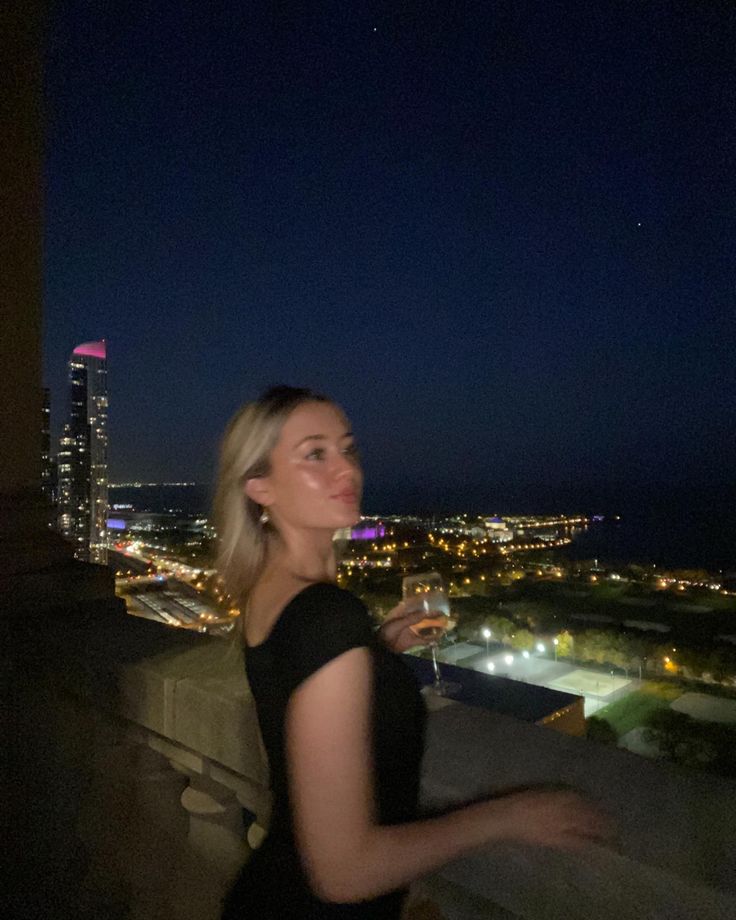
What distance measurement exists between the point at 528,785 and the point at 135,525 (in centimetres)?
11235

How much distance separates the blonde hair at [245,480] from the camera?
1.60 meters

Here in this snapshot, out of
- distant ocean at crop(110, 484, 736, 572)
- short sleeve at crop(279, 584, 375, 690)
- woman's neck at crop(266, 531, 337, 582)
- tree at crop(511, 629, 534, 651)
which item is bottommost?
distant ocean at crop(110, 484, 736, 572)

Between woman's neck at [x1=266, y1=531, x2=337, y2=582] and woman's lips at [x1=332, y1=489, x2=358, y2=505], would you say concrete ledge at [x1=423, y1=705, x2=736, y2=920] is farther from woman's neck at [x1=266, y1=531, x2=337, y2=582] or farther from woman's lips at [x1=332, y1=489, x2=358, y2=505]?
woman's lips at [x1=332, y1=489, x2=358, y2=505]

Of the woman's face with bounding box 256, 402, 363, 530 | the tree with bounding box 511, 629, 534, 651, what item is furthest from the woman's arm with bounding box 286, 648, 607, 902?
the tree with bounding box 511, 629, 534, 651

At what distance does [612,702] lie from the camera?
23219mm

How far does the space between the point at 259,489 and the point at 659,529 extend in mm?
123047

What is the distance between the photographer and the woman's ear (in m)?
1.62

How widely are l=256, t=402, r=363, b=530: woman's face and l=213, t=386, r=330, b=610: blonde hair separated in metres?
0.03

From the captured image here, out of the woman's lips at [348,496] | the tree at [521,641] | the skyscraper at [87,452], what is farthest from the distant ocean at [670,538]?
the woman's lips at [348,496]

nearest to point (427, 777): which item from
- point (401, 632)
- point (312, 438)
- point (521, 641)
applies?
point (401, 632)

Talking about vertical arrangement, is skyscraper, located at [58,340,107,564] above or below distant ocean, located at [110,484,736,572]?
above

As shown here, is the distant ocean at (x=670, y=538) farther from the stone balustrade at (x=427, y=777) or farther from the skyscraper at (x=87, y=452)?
the stone balustrade at (x=427, y=777)

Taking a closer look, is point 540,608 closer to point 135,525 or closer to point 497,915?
point 497,915

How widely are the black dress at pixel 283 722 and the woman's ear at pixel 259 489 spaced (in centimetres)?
46
